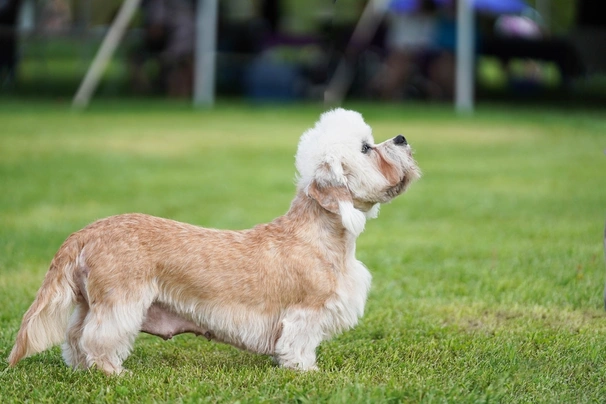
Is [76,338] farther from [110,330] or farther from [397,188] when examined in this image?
[397,188]

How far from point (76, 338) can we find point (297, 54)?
21.3 meters

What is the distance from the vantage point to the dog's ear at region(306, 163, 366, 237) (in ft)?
16.4

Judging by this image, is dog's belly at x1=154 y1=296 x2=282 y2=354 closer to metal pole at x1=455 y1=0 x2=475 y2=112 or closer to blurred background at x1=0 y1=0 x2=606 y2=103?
metal pole at x1=455 y1=0 x2=475 y2=112

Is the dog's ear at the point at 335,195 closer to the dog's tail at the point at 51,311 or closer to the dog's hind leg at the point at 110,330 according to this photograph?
the dog's hind leg at the point at 110,330

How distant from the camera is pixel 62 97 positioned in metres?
21.9

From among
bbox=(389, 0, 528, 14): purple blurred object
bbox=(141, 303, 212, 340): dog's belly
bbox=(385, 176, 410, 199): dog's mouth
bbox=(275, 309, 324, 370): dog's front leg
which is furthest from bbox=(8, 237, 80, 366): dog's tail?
bbox=(389, 0, 528, 14): purple blurred object

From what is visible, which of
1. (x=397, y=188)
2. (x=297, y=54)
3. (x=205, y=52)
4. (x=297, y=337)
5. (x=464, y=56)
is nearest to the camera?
(x=297, y=337)

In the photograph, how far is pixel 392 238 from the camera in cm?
902

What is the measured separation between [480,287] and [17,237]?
13.7 ft

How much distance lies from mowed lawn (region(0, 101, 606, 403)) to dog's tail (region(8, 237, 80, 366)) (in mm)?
180

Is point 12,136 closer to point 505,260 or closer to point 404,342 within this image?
point 505,260

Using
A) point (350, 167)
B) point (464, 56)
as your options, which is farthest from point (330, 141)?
point (464, 56)

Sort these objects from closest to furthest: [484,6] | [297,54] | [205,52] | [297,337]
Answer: [297,337] → [205,52] → [484,6] → [297,54]

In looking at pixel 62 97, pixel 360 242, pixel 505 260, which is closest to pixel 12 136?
pixel 62 97
